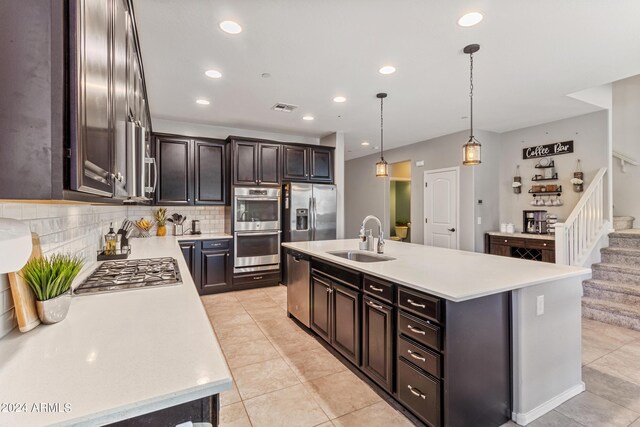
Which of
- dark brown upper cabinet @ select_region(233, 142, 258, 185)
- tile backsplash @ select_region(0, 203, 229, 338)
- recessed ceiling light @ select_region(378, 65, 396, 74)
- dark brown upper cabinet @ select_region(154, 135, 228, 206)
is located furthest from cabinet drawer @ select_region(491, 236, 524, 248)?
tile backsplash @ select_region(0, 203, 229, 338)

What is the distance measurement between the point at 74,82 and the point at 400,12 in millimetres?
2223

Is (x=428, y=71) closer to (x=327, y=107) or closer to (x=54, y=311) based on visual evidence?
(x=327, y=107)

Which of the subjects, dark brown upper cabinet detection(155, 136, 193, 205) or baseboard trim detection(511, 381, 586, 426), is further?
dark brown upper cabinet detection(155, 136, 193, 205)

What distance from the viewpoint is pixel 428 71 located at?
321 centimetres

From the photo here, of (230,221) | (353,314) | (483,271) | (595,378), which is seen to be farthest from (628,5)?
(230,221)

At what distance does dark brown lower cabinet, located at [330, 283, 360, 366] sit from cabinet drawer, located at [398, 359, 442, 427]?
50 cm

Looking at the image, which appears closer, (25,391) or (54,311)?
(25,391)

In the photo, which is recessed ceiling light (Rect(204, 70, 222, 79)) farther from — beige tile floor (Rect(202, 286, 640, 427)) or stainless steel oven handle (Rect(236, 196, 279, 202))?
beige tile floor (Rect(202, 286, 640, 427))

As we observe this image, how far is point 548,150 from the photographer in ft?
17.1

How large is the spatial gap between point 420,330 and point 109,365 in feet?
5.16

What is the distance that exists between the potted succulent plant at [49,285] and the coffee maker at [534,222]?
6.14 metres

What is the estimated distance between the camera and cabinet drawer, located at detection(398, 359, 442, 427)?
1765mm

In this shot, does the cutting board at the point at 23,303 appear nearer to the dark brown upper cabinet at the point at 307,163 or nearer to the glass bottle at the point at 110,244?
the glass bottle at the point at 110,244

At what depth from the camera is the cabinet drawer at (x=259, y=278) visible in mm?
5012
